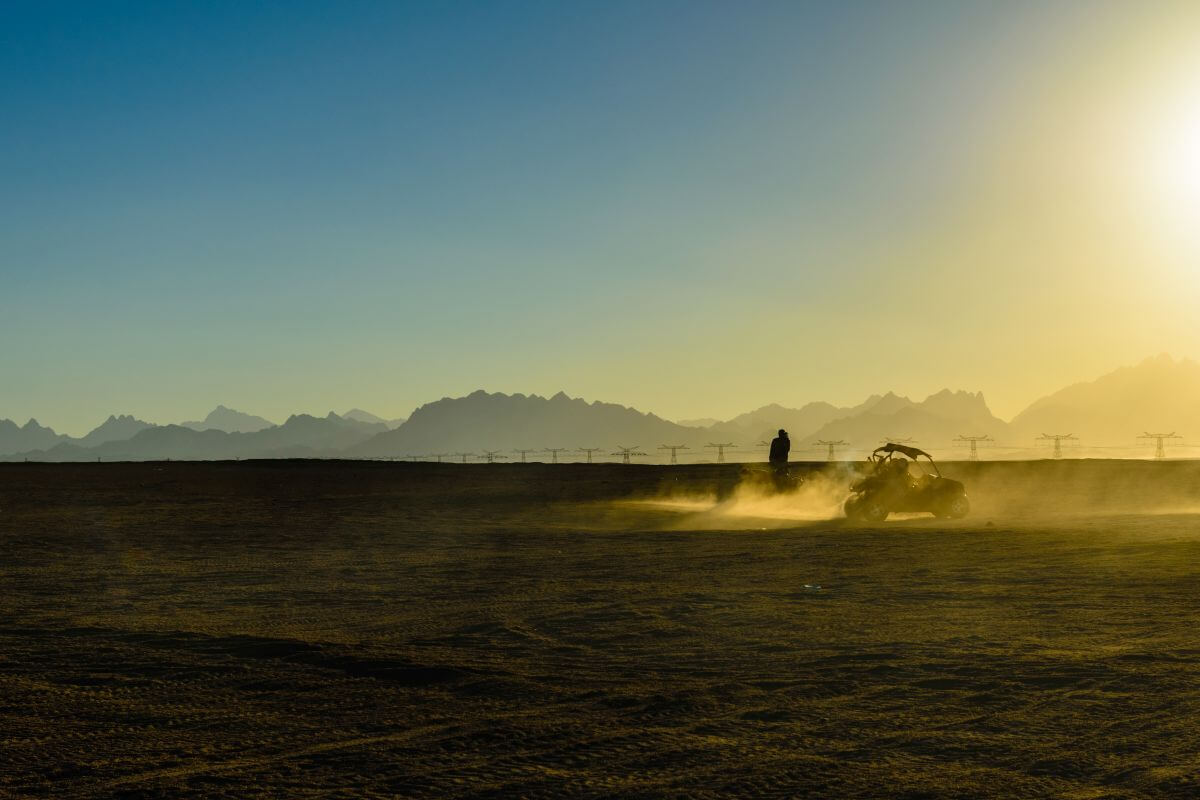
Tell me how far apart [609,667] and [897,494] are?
2015 centimetres

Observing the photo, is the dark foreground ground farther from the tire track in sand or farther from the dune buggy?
the dune buggy

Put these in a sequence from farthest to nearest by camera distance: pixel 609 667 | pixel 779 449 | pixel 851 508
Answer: pixel 779 449, pixel 851 508, pixel 609 667

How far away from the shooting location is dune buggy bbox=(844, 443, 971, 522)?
92.5 feet

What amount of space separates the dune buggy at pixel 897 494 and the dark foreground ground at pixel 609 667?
6.18 meters

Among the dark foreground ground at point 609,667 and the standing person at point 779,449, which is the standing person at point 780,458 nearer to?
the standing person at point 779,449

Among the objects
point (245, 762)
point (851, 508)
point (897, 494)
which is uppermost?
point (897, 494)

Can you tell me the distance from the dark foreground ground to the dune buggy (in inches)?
243

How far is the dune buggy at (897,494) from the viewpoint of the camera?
1110 inches

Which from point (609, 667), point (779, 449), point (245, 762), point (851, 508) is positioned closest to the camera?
point (245, 762)

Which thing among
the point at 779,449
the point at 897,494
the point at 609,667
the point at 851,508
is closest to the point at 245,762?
the point at 609,667

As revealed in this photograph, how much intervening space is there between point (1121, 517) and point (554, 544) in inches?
546

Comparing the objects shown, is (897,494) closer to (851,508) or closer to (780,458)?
(851,508)

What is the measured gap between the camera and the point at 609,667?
9641 mm

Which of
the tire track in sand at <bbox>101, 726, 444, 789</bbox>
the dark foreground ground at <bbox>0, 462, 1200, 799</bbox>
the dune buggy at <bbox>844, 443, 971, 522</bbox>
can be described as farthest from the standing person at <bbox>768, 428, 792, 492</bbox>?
the tire track in sand at <bbox>101, 726, 444, 789</bbox>
